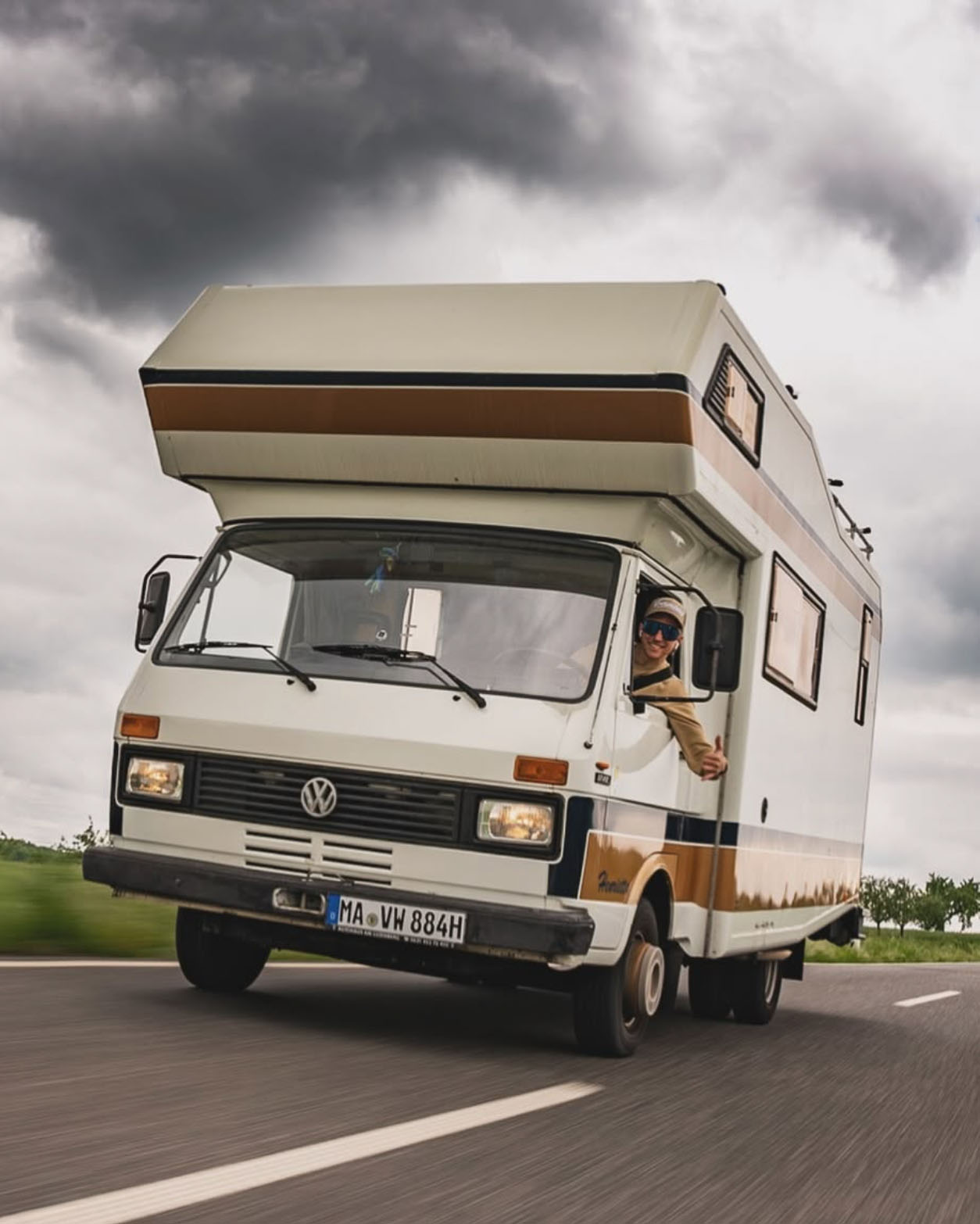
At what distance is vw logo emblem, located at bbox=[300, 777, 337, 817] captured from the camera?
26.3 ft

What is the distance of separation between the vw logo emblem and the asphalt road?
0.97m

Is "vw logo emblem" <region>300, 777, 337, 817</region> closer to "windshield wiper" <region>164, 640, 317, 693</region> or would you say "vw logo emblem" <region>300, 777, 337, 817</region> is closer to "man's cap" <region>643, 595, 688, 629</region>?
"windshield wiper" <region>164, 640, 317, 693</region>

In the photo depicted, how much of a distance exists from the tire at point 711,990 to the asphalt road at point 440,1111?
43.2 inches

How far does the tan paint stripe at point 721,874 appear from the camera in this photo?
8.10m

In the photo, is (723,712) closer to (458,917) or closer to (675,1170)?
(458,917)

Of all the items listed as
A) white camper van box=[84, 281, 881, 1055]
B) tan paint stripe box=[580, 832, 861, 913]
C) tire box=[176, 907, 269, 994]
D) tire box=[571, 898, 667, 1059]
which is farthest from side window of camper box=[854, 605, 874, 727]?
A: tire box=[176, 907, 269, 994]

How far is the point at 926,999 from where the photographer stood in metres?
16.3

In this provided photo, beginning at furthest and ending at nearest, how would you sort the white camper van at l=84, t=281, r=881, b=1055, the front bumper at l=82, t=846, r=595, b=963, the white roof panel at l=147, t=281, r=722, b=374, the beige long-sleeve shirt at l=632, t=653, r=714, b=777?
the beige long-sleeve shirt at l=632, t=653, r=714, b=777, the white roof panel at l=147, t=281, r=722, b=374, the white camper van at l=84, t=281, r=881, b=1055, the front bumper at l=82, t=846, r=595, b=963

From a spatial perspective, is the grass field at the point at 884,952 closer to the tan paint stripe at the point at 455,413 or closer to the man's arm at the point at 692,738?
the man's arm at the point at 692,738

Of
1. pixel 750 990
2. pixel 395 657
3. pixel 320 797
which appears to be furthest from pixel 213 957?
pixel 750 990

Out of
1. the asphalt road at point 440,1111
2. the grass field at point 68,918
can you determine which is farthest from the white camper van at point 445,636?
the grass field at point 68,918

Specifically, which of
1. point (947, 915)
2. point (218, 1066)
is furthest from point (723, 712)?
point (947, 915)

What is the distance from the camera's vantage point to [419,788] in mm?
7934

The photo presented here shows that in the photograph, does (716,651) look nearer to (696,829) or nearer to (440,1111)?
(696,829)
